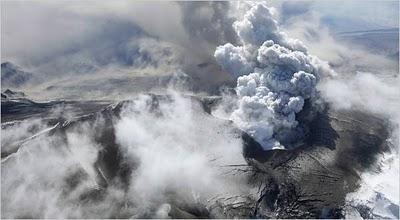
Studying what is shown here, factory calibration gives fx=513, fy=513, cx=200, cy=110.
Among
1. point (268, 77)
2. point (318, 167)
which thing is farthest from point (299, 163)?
point (268, 77)

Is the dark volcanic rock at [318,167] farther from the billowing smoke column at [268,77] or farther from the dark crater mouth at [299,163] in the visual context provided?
the billowing smoke column at [268,77]

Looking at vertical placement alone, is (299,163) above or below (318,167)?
above

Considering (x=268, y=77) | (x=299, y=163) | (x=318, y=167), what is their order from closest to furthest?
(x=318, y=167), (x=299, y=163), (x=268, y=77)

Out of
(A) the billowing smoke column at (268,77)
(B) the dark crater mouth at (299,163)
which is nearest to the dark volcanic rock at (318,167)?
(B) the dark crater mouth at (299,163)

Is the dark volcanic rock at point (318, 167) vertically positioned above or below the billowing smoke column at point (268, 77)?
below

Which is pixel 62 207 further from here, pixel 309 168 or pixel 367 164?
pixel 367 164

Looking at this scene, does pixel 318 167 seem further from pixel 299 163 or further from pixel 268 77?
pixel 268 77

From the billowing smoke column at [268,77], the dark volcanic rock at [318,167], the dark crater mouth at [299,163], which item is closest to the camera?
the dark crater mouth at [299,163]

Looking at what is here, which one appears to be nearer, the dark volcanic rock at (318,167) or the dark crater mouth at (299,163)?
the dark crater mouth at (299,163)
